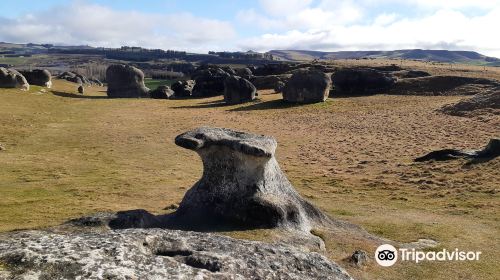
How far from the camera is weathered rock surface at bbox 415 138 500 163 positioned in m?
38.8

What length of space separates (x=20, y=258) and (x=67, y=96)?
92.0 metres

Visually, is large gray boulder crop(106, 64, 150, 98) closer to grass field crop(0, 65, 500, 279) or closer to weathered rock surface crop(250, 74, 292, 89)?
grass field crop(0, 65, 500, 279)

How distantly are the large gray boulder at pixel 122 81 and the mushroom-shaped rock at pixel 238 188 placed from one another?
270 feet

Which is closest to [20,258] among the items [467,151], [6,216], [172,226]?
[172,226]

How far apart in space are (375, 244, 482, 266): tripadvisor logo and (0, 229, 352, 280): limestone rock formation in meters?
11.2

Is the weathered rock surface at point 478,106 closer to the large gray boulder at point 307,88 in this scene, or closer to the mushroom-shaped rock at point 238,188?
the large gray boulder at point 307,88

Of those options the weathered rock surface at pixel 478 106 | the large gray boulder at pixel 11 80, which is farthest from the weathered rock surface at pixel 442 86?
the large gray boulder at pixel 11 80

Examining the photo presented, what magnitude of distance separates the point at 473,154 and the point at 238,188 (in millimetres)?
26835

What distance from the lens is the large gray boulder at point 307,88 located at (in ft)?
275

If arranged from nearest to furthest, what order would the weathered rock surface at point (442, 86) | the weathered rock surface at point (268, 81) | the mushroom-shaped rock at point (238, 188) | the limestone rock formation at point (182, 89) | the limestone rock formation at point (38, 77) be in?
1. the mushroom-shaped rock at point (238, 188)
2. the weathered rock surface at point (442, 86)
3. the limestone rock formation at point (38, 77)
4. the limestone rock formation at point (182, 89)
5. the weathered rock surface at point (268, 81)

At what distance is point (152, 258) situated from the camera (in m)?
8.43

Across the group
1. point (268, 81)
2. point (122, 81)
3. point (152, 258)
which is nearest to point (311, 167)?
point (152, 258)

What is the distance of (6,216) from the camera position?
24656mm

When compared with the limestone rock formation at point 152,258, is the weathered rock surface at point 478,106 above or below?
below
